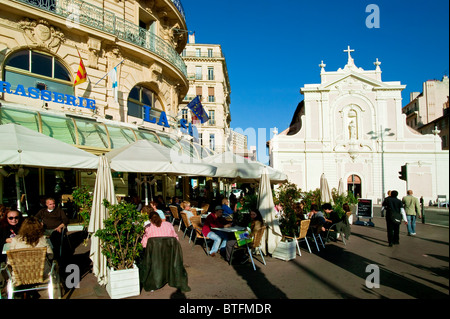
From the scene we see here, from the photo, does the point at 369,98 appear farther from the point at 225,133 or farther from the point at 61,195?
the point at 61,195

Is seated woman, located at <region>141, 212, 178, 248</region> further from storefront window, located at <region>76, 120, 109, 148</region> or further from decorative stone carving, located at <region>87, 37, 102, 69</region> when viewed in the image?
decorative stone carving, located at <region>87, 37, 102, 69</region>

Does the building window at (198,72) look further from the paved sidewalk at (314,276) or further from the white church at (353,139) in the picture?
the paved sidewalk at (314,276)

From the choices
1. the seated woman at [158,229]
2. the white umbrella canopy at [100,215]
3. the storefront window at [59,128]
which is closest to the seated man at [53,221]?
the white umbrella canopy at [100,215]

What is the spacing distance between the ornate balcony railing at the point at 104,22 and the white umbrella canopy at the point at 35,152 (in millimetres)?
7006

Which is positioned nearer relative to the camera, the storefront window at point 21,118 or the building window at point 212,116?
the storefront window at point 21,118

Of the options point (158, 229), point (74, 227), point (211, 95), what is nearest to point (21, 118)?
point (74, 227)

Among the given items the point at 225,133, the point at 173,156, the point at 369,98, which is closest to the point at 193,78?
the point at 225,133

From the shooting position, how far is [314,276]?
5.66m

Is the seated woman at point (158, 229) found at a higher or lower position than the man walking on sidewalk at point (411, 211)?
higher

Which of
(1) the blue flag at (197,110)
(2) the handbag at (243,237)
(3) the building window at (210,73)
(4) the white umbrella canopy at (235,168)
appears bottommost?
(2) the handbag at (243,237)

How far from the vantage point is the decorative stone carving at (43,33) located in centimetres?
1095

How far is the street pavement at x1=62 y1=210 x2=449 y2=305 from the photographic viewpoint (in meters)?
4.71

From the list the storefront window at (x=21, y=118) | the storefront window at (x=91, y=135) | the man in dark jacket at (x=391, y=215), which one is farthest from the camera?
the storefront window at (x=91, y=135)

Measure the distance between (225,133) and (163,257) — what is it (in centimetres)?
4270
